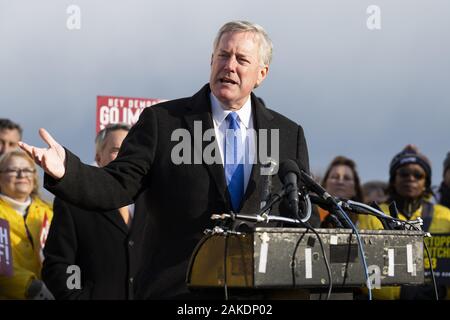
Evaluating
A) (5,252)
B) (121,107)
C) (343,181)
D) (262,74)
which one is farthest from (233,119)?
(121,107)

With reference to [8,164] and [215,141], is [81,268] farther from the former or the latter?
[215,141]

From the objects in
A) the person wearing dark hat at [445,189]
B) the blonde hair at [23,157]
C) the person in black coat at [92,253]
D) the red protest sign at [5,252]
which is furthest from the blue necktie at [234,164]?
the person wearing dark hat at [445,189]

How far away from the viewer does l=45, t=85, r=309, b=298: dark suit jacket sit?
3.89m

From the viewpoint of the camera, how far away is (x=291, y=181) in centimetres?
336

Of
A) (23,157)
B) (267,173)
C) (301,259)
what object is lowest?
(301,259)

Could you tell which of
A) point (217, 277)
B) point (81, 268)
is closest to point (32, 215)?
point (81, 268)

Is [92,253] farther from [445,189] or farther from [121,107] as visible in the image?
[445,189]

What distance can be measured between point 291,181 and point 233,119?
86 centimetres

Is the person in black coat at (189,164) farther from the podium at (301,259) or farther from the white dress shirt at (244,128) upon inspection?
the podium at (301,259)

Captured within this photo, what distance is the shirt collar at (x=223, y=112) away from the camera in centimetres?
418

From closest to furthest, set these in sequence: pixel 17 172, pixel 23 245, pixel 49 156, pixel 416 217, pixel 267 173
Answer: pixel 49 156
pixel 267 173
pixel 23 245
pixel 416 217
pixel 17 172

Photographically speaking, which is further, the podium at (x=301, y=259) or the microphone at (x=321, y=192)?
the microphone at (x=321, y=192)

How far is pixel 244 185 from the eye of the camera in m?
4.03

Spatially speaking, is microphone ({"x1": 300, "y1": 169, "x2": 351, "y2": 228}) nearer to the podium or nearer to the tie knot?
the podium
